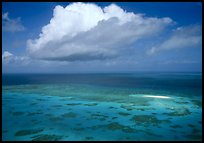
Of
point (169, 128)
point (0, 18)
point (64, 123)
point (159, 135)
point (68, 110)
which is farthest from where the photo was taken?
point (68, 110)

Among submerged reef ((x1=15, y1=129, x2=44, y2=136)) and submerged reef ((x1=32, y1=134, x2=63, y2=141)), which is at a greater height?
submerged reef ((x1=15, y1=129, x2=44, y2=136))

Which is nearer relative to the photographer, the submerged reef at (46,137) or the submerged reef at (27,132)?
the submerged reef at (46,137)

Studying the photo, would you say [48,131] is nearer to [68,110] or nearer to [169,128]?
[68,110]

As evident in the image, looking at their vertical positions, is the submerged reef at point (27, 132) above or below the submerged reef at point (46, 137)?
above

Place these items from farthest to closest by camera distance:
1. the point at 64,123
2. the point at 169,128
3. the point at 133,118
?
the point at 133,118, the point at 64,123, the point at 169,128

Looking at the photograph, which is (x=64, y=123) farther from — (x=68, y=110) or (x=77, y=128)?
(x=68, y=110)

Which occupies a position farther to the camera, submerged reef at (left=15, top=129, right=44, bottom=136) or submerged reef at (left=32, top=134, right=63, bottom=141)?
submerged reef at (left=15, top=129, right=44, bottom=136)

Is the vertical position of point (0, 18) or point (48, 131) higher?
point (0, 18)

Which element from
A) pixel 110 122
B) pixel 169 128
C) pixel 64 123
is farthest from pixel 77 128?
pixel 169 128

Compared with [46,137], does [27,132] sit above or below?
above

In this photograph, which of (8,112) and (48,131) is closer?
(48,131)

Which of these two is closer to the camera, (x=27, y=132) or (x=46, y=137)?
(x=46, y=137)
